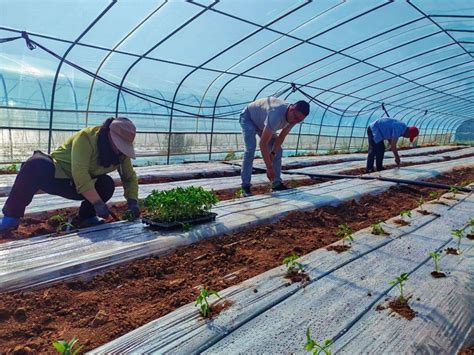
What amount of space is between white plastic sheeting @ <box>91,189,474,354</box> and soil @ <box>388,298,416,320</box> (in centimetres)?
3

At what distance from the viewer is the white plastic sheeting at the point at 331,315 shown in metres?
1.47

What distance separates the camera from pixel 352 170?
8.18 meters

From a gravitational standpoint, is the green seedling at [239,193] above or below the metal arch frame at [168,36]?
below

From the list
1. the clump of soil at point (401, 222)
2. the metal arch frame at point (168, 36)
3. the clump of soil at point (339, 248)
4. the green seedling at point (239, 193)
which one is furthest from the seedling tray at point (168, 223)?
the metal arch frame at point (168, 36)

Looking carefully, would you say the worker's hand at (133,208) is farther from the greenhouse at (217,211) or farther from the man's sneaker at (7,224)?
the man's sneaker at (7,224)

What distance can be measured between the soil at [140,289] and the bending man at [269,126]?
4.41 feet

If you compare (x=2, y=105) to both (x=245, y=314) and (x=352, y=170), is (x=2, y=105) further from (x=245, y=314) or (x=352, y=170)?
(x=245, y=314)

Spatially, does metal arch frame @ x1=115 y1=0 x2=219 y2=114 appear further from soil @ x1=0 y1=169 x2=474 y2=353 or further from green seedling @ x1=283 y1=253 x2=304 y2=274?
green seedling @ x1=283 y1=253 x2=304 y2=274

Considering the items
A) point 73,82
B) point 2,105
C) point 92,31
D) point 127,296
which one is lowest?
point 127,296

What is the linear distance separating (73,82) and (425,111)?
57.8ft

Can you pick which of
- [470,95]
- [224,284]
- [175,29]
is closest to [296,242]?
[224,284]

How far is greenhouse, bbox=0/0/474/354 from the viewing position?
164cm

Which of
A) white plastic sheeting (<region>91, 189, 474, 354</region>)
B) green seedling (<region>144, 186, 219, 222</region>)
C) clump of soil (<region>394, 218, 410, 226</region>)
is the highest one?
green seedling (<region>144, 186, 219, 222</region>)

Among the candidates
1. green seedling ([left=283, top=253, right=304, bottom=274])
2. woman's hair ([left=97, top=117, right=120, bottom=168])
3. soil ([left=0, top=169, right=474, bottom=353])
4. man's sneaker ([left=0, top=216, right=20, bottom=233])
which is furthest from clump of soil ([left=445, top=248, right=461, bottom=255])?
man's sneaker ([left=0, top=216, right=20, bottom=233])
